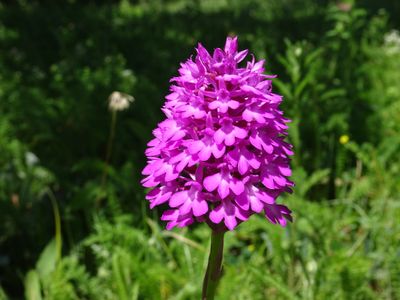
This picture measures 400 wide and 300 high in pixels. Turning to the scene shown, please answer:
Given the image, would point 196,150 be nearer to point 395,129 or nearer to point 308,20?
point 395,129

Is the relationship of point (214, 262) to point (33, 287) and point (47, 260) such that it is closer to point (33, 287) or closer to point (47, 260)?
point (33, 287)

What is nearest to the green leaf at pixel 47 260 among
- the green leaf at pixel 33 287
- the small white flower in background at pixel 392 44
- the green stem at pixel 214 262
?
the green leaf at pixel 33 287

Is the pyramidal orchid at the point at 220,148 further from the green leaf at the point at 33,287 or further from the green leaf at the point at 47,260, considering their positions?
the green leaf at the point at 47,260

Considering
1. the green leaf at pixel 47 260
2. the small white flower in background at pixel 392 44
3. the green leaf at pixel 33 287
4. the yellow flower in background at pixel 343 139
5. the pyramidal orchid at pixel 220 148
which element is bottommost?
the green leaf at pixel 33 287

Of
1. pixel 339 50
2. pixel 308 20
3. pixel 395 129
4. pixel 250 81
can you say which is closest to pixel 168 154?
pixel 250 81

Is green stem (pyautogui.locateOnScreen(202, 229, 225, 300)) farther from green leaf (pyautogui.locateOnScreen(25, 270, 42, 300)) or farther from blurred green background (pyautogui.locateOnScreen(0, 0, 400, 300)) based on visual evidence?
green leaf (pyautogui.locateOnScreen(25, 270, 42, 300))
